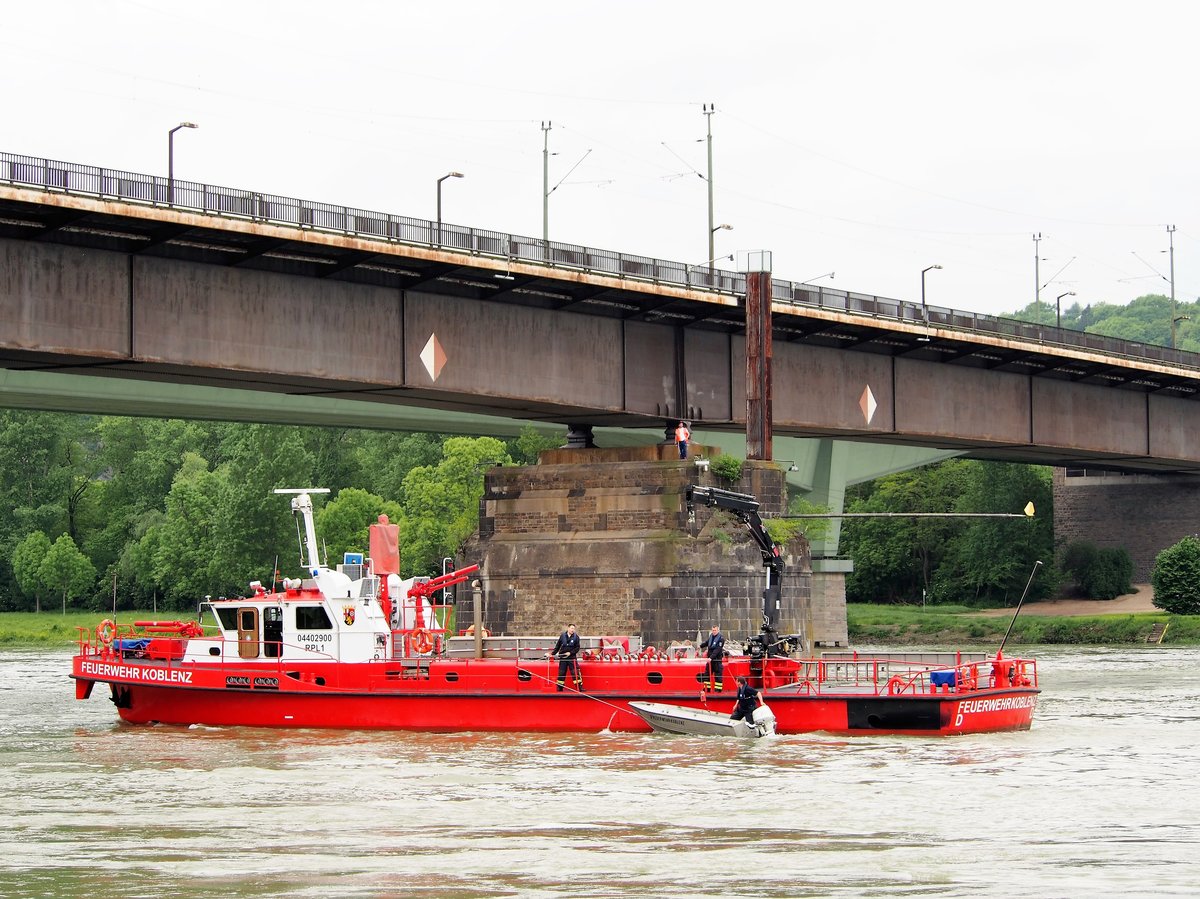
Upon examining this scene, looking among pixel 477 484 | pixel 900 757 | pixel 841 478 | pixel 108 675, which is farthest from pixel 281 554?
pixel 900 757

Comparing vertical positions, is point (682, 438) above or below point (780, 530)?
above

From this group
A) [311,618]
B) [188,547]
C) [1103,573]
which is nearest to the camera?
[311,618]

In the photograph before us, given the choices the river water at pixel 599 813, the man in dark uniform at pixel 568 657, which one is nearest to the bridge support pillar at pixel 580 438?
the man in dark uniform at pixel 568 657

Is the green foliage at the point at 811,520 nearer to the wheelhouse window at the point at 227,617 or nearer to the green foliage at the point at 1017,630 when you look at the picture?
the green foliage at the point at 1017,630

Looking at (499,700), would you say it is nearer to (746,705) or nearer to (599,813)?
(746,705)

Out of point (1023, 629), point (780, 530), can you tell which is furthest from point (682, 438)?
point (1023, 629)

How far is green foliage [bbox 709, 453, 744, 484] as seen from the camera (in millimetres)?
52969

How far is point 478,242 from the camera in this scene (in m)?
47.0

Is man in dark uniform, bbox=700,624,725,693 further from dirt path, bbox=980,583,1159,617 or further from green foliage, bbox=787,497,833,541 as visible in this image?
dirt path, bbox=980,583,1159,617

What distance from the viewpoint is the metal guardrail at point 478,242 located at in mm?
38375

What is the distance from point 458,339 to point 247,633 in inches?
462

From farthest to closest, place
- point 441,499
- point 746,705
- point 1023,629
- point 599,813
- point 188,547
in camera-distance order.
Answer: point 188,547
point 441,499
point 1023,629
point 746,705
point 599,813

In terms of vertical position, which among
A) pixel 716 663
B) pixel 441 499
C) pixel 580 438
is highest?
pixel 441 499

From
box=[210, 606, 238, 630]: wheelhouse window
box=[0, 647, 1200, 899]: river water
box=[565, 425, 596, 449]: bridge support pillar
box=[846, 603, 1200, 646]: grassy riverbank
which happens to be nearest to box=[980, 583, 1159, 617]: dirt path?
box=[846, 603, 1200, 646]: grassy riverbank
